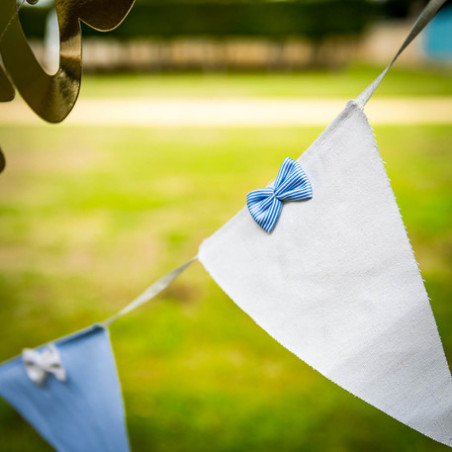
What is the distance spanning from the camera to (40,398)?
55.8 inches

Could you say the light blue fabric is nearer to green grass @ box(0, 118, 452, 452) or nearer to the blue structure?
green grass @ box(0, 118, 452, 452)

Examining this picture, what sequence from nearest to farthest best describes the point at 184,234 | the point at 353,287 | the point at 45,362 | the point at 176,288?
1. the point at 353,287
2. the point at 45,362
3. the point at 176,288
4. the point at 184,234

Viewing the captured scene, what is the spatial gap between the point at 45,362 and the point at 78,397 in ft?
0.50

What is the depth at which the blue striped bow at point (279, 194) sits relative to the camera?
3.29 ft

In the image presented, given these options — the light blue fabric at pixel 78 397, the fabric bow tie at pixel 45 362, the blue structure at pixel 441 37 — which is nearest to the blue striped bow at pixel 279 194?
the light blue fabric at pixel 78 397

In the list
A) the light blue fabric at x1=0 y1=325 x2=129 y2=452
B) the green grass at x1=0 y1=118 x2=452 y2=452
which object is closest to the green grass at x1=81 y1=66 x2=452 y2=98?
the green grass at x1=0 y1=118 x2=452 y2=452

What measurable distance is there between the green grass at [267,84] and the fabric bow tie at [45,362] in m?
10.7

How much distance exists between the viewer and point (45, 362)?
1333mm

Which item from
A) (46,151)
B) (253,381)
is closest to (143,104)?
(46,151)

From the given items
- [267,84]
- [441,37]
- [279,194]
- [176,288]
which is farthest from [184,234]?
[441,37]

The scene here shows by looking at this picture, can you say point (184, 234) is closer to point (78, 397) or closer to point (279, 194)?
point (78, 397)

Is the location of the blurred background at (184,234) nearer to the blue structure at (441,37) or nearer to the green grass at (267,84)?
the green grass at (267,84)

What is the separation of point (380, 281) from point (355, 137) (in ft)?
0.93

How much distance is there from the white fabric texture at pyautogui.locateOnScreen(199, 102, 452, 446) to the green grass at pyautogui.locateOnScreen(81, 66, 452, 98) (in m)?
10.7
